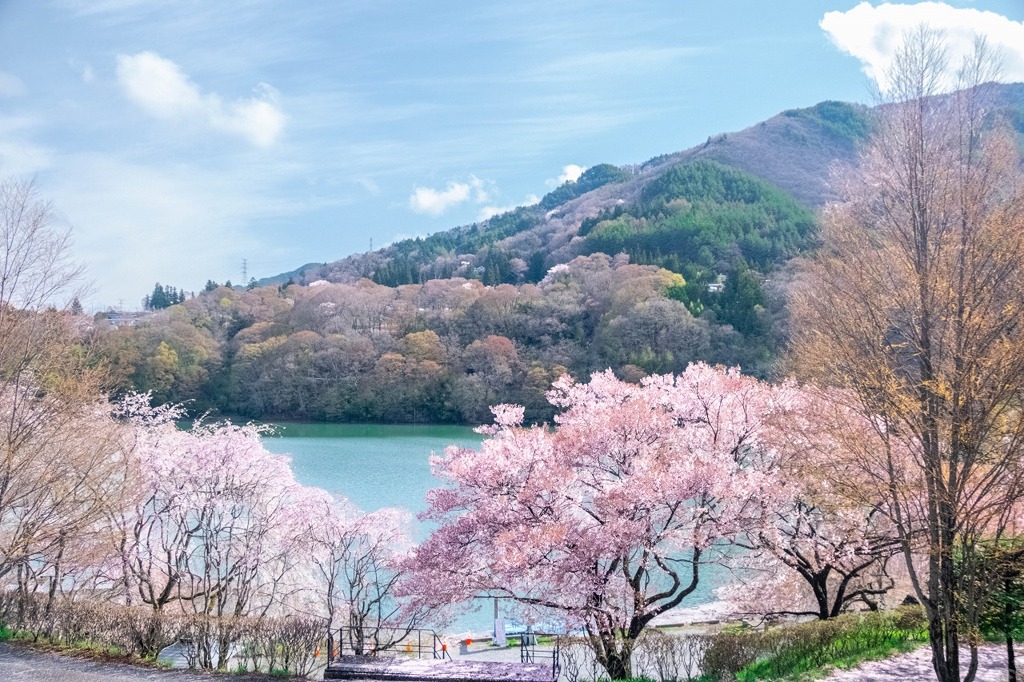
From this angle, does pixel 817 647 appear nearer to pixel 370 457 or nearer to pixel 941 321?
pixel 941 321

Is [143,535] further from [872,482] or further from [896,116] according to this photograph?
[896,116]

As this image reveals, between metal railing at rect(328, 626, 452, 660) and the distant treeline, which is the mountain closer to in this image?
the distant treeline

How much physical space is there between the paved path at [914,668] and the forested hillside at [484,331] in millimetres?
35273

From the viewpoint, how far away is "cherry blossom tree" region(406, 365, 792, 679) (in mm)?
8820

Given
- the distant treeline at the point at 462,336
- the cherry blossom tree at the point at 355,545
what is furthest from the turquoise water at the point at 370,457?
the distant treeline at the point at 462,336

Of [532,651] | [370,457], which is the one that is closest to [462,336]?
[370,457]

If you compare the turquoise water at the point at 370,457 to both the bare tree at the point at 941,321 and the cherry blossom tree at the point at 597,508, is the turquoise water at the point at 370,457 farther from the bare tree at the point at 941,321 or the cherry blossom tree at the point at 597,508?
the bare tree at the point at 941,321

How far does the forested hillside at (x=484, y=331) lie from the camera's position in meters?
47.8

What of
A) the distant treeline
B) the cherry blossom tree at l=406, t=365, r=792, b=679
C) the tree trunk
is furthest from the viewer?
the distant treeline

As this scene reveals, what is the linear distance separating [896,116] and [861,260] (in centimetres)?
128

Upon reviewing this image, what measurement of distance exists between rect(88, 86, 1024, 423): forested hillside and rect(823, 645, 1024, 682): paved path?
3527 centimetres

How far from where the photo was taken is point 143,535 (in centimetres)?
1366

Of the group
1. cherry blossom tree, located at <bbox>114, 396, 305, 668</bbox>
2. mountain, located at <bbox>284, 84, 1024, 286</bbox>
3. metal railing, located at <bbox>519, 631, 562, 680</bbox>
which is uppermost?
mountain, located at <bbox>284, 84, 1024, 286</bbox>

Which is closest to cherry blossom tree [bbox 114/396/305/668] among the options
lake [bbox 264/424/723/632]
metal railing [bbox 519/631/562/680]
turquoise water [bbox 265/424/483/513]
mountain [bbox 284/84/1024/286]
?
lake [bbox 264/424/723/632]
